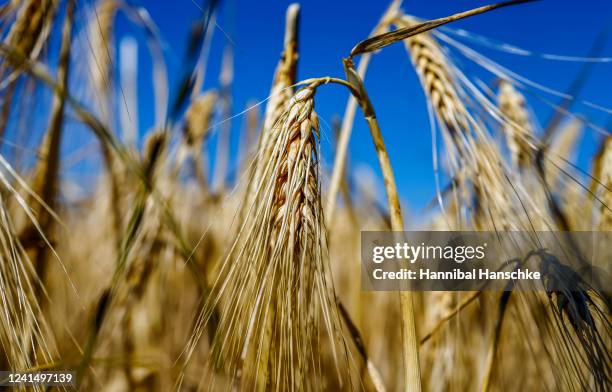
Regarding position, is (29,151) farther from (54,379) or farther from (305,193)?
(305,193)

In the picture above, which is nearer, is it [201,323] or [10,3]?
[201,323]

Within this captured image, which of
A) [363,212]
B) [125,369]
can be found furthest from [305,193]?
[363,212]

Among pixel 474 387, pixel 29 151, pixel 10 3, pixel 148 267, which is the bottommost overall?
pixel 474 387

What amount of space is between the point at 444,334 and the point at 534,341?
0.19m

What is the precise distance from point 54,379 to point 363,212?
3.39ft

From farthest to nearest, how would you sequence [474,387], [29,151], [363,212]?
[363,212]
[474,387]
[29,151]

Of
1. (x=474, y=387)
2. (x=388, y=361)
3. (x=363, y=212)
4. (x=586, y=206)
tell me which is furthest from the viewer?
(x=363, y=212)

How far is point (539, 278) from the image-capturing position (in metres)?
0.50

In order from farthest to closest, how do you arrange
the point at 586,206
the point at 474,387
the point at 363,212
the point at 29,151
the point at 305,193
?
the point at 363,212, the point at 474,387, the point at 586,206, the point at 29,151, the point at 305,193

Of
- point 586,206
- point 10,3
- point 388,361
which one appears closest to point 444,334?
point 586,206

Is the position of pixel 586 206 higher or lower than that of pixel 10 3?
lower

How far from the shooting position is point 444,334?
2.71 feet

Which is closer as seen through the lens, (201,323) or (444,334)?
(201,323)

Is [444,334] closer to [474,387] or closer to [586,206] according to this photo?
[474,387]
